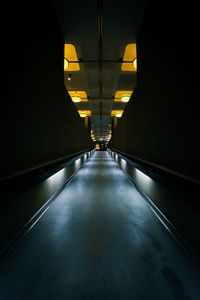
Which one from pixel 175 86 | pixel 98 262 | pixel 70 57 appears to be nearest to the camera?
pixel 98 262

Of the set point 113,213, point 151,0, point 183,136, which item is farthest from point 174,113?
point 151,0

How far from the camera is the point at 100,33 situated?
5.04 meters

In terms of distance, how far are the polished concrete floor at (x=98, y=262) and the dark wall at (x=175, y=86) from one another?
3.62 ft

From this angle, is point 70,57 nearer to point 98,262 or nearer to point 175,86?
point 175,86

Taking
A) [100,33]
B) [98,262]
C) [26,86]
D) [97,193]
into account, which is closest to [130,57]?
[100,33]

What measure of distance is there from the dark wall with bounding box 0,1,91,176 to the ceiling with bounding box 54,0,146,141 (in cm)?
96

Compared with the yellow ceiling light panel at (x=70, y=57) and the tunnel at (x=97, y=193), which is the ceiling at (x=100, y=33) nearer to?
the tunnel at (x=97, y=193)

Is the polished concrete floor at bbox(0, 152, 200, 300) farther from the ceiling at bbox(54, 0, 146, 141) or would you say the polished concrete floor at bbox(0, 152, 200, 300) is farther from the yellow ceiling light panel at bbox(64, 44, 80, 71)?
the yellow ceiling light panel at bbox(64, 44, 80, 71)

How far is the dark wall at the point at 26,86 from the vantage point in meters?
1.96

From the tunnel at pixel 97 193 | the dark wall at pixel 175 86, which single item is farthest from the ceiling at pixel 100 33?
the dark wall at pixel 175 86

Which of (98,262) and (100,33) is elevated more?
(100,33)

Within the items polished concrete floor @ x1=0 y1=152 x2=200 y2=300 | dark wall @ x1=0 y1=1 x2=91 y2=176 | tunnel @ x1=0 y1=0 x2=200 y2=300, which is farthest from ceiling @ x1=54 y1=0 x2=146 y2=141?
polished concrete floor @ x1=0 y1=152 x2=200 y2=300

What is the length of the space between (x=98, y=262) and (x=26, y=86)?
3.03 metres

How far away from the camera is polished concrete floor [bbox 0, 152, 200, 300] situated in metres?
1.01
